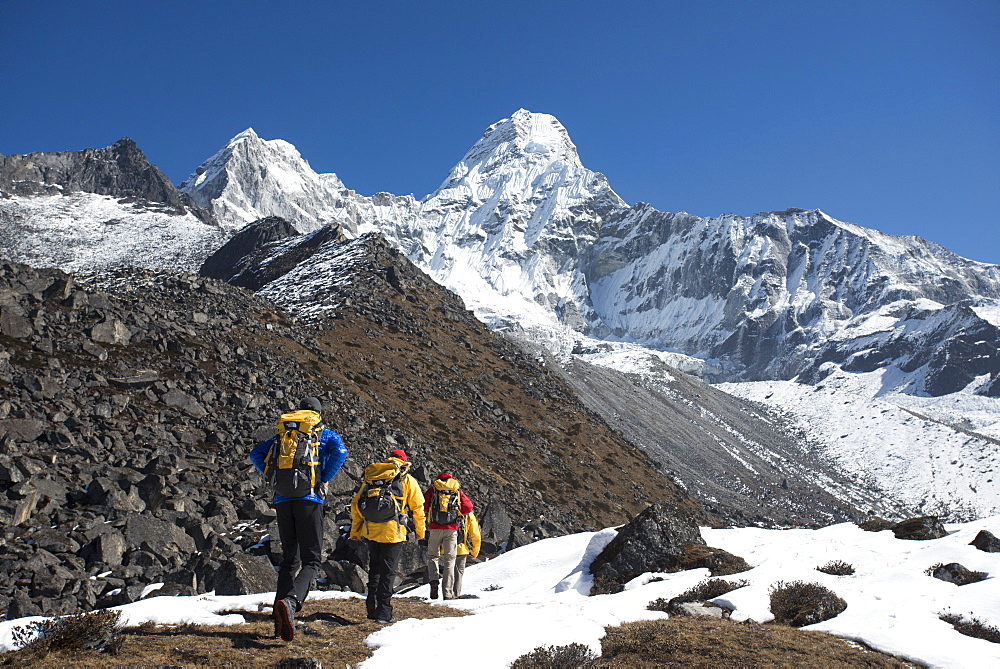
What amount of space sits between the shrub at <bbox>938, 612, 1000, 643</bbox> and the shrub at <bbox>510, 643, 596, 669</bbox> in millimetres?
5115

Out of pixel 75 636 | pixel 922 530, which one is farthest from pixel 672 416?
Answer: pixel 75 636

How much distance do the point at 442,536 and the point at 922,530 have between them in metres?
11.1

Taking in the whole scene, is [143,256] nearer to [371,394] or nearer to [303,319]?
[303,319]

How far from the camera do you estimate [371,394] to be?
40750 millimetres

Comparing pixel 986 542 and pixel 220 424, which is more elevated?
pixel 220 424

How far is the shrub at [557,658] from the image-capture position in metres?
7.29

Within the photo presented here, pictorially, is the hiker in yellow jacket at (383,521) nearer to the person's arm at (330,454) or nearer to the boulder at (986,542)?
the person's arm at (330,454)

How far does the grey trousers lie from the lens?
42.7 feet

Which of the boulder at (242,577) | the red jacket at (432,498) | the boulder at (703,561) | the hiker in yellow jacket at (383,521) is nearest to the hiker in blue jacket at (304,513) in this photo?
the hiker in yellow jacket at (383,521)

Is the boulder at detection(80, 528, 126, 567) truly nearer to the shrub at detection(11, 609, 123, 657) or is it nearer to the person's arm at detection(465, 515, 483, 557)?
the person's arm at detection(465, 515, 483, 557)

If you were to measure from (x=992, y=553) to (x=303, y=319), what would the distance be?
142 feet

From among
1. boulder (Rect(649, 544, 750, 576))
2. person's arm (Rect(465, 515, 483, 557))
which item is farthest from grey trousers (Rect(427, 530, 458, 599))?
boulder (Rect(649, 544, 750, 576))

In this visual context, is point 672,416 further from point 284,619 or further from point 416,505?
point 284,619

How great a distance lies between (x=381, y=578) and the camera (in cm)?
948
